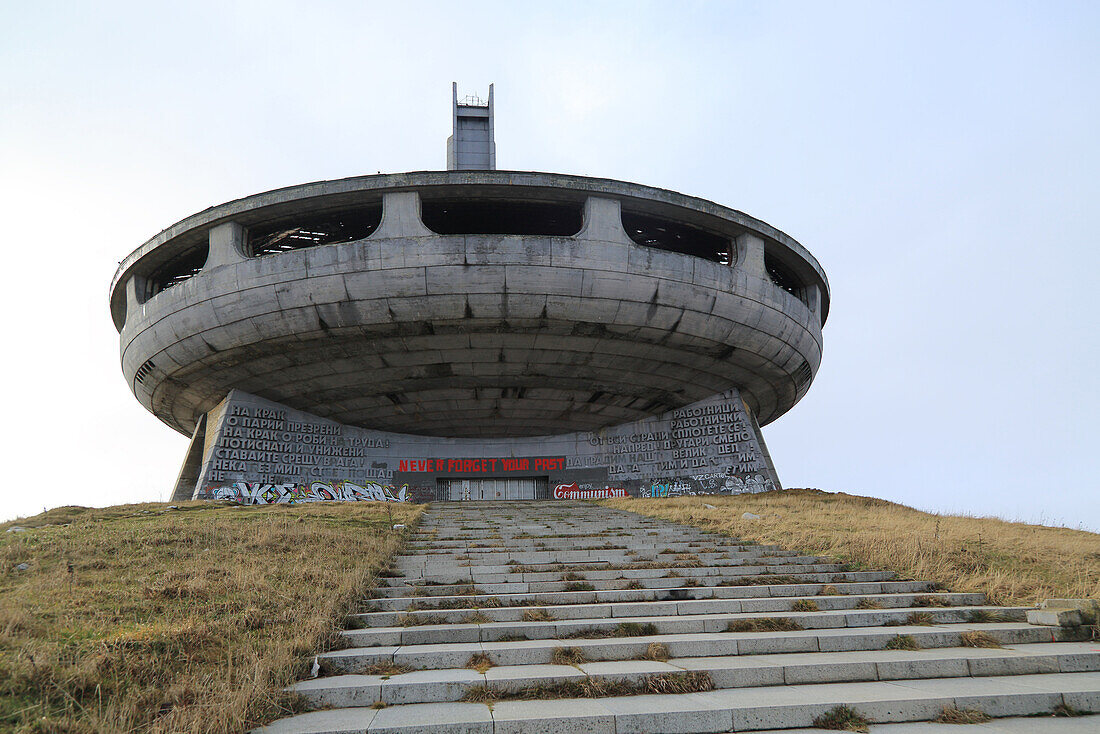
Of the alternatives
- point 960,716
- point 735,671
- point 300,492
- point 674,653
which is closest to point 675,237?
point 300,492

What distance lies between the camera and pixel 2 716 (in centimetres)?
454

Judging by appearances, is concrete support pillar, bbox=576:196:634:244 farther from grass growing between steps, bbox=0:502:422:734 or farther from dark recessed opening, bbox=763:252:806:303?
grass growing between steps, bbox=0:502:422:734

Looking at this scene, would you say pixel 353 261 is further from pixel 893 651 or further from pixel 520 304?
pixel 893 651

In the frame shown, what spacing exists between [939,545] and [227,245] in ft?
75.0

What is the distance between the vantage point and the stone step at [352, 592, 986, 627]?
7.71m

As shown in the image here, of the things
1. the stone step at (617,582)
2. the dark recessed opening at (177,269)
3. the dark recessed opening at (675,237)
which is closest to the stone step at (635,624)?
the stone step at (617,582)

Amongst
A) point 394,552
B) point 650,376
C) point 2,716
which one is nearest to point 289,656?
point 2,716

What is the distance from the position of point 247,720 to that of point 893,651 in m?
6.28

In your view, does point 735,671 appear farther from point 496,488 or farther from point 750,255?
point 496,488

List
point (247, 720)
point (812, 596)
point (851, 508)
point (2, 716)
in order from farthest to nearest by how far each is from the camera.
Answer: point (851, 508) < point (812, 596) < point (247, 720) < point (2, 716)

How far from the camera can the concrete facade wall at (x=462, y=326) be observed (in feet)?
70.6

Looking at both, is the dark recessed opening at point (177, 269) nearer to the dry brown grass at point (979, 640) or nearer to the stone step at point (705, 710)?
the stone step at point (705, 710)

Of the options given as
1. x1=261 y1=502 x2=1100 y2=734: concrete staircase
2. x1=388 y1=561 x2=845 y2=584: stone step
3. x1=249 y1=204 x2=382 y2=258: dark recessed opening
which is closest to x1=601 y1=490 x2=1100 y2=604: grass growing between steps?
x1=261 y1=502 x2=1100 y2=734: concrete staircase

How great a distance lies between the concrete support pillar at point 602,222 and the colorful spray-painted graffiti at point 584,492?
12781mm
